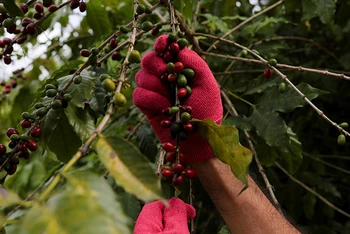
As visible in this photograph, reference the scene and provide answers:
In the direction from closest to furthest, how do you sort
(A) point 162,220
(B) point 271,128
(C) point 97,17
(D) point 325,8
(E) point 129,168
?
(E) point 129,168 → (A) point 162,220 → (B) point 271,128 → (D) point 325,8 → (C) point 97,17

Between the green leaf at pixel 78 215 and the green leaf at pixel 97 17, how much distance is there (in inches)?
60.7

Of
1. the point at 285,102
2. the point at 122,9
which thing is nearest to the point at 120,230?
the point at 285,102

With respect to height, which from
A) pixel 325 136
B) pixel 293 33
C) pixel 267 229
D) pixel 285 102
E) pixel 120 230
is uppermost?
pixel 120 230

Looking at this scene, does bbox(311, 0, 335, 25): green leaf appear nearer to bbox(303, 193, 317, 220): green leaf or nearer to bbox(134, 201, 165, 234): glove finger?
bbox(303, 193, 317, 220): green leaf

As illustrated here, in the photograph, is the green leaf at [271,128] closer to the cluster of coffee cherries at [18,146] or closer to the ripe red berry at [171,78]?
the ripe red berry at [171,78]

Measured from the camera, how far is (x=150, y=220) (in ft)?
3.71

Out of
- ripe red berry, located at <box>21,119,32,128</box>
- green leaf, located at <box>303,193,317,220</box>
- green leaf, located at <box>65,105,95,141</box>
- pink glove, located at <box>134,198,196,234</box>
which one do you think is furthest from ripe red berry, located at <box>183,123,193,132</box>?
green leaf, located at <box>303,193,317,220</box>

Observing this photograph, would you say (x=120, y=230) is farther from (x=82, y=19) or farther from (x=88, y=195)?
(x=82, y=19)

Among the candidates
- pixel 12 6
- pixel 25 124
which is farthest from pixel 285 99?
pixel 12 6

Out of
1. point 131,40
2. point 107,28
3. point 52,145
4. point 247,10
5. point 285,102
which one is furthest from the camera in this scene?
point 247,10

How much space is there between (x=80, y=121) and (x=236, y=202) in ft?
1.83

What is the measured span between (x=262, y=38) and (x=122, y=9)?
815mm

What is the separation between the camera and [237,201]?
4.46 ft

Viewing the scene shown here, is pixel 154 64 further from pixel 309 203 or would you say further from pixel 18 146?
pixel 309 203
